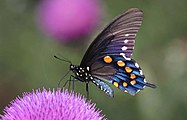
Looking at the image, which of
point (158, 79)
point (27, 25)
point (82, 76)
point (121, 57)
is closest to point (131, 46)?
point (121, 57)

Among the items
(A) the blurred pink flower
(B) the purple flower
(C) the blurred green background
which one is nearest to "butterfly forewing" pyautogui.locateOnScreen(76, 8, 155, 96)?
(B) the purple flower

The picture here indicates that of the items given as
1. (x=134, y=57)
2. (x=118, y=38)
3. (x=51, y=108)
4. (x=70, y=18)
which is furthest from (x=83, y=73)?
(x=70, y=18)

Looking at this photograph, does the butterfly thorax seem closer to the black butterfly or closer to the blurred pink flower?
the black butterfly

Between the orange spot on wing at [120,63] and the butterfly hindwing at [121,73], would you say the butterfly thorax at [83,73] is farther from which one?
the orange spot on wing at [120,63]

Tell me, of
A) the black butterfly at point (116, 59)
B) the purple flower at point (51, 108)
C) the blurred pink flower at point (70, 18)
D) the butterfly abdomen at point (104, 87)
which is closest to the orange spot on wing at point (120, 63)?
the black butterfly at point (116, 59)

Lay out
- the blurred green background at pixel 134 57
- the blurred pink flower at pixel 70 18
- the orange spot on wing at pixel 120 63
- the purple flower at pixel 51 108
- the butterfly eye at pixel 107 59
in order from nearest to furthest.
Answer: the purple flower at pixel 51 108 < the orange spot on wing at pixel 120 63 < the butterfly eye at pixel 107 59 < the blurred green background at pixel 134 57 < the blurred pink flower at pixel 70 18

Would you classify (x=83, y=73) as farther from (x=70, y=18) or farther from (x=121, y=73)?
(x=70, y=18)
